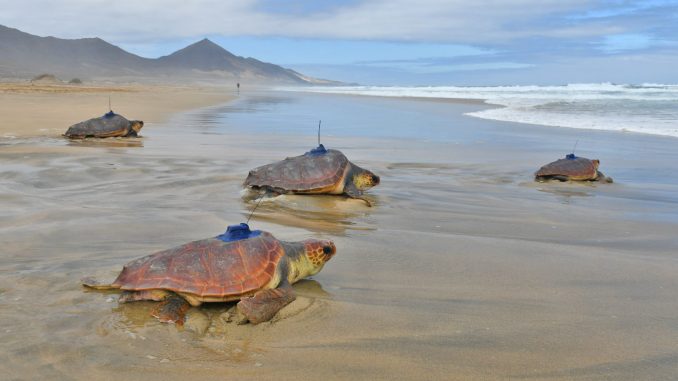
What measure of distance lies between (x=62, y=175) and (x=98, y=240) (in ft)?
12.3

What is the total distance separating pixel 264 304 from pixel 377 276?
1.16m

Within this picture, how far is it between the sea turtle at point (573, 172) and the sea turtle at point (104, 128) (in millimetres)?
9613

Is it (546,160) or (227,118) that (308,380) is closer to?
(546,160)

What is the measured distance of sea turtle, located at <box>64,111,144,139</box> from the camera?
42.7 feet

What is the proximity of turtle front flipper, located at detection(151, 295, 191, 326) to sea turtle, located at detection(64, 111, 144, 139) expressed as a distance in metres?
10.8

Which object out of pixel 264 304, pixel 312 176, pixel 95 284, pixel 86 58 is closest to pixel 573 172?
pixel 312 176

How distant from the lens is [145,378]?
2676mm

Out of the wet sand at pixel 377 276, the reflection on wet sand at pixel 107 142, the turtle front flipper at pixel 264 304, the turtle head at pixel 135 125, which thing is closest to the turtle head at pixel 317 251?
the wet sand at pixel 377 276

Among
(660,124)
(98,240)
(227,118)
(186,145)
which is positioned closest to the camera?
(98,240)

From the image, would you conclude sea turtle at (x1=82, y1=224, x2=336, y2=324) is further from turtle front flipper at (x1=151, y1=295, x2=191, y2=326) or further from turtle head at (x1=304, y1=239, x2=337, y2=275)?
turtle head at (x1=304, y1=239, x2=337, y2=275)

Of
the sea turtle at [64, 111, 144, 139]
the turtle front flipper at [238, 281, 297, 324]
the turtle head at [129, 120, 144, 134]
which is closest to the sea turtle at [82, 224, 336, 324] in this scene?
the turtle front flipper at [238, 281, 297, 324]

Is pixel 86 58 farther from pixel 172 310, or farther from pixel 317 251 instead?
pixel 172 310

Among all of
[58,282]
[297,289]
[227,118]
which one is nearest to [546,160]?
[297,289]

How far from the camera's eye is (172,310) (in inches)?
131
